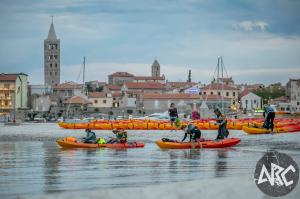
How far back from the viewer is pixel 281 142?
37562 mm

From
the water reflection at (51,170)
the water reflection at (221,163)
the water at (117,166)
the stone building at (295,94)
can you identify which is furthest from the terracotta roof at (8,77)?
the water reflection at (221,163)

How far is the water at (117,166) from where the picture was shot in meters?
21.4

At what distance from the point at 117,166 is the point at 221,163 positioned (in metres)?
4.74

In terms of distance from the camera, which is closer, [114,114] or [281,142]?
[281,142]

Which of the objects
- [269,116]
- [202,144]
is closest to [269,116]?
[269,116]

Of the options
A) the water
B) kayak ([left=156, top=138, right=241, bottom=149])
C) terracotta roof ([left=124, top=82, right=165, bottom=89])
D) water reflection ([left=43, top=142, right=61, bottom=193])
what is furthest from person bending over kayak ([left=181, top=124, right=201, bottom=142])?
terracotta roof ([left=124, top=82, right=165, bottom=89])

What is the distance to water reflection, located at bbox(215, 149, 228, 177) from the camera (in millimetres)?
23916

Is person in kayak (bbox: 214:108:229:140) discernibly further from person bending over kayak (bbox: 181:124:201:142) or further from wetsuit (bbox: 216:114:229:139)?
person bending over kayak (bbox: 181:124:201:142)

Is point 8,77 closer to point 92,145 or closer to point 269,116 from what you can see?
point 269,116

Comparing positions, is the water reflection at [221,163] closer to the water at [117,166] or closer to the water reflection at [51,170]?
the water at [117,166]

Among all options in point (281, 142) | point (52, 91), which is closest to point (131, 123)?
point (281, 142)

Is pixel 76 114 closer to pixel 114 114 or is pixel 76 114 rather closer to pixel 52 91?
pixel 114 114

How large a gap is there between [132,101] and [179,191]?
5154 inches

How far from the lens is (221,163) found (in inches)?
1074
